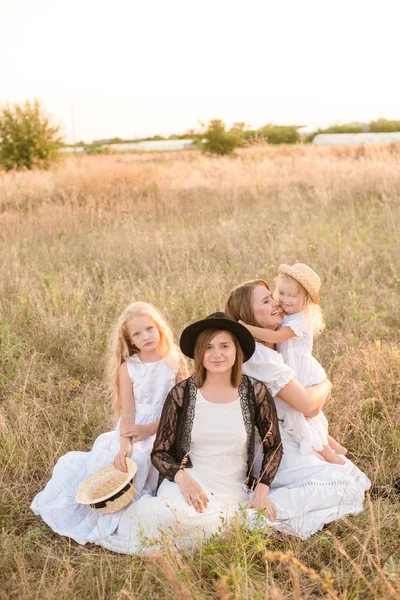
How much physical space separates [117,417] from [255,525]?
3.82 feet

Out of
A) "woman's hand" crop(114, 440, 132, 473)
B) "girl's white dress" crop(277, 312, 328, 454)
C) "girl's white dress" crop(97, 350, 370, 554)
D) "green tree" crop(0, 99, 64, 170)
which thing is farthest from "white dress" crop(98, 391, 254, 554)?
"green tree" crop(0, 99, 64, 170)

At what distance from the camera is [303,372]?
3506 mm

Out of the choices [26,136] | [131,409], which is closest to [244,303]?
[131,409]

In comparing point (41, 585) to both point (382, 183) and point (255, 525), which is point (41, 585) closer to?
point (255, 525)

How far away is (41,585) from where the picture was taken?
2602 mm

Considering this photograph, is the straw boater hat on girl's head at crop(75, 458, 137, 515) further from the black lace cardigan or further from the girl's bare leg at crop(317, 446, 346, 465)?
the girl's bare leg at crop(317, 446, 346, 465)

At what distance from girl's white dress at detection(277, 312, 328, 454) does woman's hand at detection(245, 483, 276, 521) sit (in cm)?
38

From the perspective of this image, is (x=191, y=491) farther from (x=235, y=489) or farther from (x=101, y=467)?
(x=101, y=467)

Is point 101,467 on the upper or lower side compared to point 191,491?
lower

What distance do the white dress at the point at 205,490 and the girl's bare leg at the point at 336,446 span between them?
0.68 metres

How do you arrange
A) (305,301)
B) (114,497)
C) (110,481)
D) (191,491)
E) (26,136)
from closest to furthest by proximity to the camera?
(191,491), (114,497), (110,481), (305,301), (26,136)

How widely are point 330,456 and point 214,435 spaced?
727 millimetres

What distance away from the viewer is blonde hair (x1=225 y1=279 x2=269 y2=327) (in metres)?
3.32

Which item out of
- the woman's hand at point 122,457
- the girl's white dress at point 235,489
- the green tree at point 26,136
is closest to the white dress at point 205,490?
the girl's white dress at point 235,489
